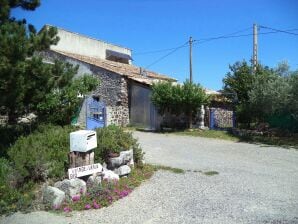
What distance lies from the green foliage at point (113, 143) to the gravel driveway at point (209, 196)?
1.01 metres

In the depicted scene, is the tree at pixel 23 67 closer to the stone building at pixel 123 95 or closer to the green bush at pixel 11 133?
the green bush at pixel 11 133

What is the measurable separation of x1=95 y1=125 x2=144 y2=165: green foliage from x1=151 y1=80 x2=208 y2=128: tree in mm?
11783

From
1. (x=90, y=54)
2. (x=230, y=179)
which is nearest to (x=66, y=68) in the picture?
(x=230, y=179)

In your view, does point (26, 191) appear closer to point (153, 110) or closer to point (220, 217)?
point (220, 217)

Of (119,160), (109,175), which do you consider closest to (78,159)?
(109,175)

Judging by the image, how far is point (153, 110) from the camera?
82.2 ft

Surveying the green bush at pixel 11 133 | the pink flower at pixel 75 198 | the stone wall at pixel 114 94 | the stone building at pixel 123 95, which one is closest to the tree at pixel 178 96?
the stone building at pixel 123 95

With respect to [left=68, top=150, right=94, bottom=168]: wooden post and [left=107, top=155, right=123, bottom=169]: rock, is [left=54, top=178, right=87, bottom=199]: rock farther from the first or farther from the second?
[left=107, top=155, right=123, bottom=169]: rock

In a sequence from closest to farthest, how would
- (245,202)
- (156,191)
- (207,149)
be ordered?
(245,202), (156,191), (207,149)

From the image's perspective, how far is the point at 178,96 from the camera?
23.1m

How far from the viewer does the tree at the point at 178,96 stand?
76.2 feet

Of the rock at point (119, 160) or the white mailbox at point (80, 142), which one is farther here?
the rock at point (119, 160)

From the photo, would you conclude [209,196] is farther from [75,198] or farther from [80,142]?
[80,142]

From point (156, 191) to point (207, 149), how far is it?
7.90m
